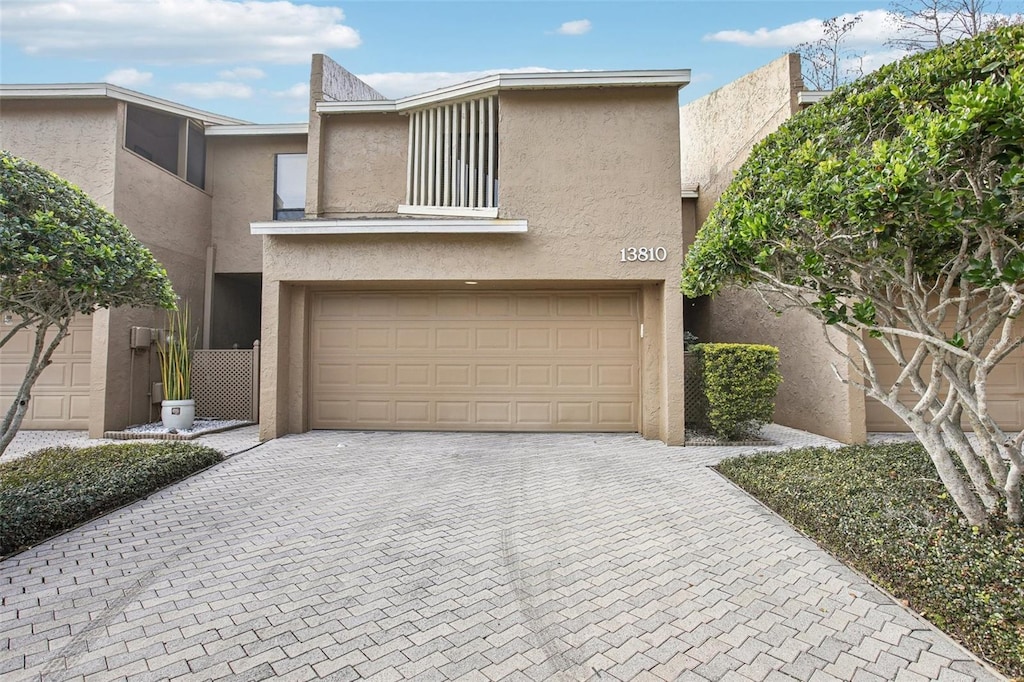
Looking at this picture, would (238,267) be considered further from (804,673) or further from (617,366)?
(804,673)

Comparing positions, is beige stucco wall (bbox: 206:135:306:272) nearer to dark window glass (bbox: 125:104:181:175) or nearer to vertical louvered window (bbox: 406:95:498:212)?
dark window glass (bbox: 125:104:181:175)

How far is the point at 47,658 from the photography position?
2330mm

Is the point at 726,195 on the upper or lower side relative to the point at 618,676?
upper

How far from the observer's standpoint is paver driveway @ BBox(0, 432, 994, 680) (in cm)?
230

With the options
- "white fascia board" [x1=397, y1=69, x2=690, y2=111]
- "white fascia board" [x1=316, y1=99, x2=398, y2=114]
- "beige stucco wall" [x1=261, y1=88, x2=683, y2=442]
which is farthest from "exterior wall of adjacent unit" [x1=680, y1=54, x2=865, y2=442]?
"white fascia board" [x1=316, y1=99, x2=398, y2=114]

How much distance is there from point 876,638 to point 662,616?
1.10 m

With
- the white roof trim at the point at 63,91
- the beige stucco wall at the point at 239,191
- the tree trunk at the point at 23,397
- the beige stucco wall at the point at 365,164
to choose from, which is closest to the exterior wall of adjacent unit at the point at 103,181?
the white roof trim at the point at 63,91

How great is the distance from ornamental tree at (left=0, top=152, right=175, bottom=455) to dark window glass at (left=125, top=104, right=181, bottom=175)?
5.61 meters

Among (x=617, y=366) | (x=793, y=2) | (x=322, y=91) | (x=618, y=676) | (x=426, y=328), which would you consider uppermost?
(x=793, y=2)

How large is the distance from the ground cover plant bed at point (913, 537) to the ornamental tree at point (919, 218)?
0.34m

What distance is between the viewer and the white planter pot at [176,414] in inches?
329

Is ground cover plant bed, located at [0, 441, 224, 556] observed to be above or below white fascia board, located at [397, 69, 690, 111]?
below

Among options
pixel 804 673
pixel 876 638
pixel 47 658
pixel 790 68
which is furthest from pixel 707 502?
pixel 790 68

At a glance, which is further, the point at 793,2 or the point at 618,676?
the point at 793,2
